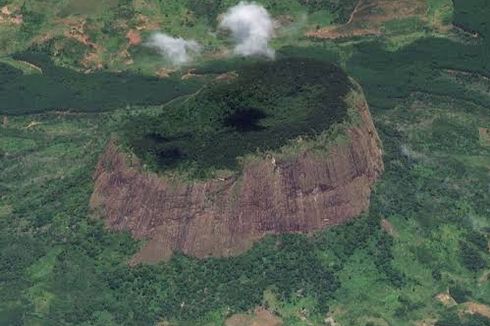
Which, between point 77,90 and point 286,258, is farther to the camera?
point 77,90

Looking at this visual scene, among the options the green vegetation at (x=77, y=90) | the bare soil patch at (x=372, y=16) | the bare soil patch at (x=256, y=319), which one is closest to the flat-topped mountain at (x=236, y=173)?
the bare soil patch at (x=256, y=319)

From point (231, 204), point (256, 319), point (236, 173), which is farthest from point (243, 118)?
point (256, 319)

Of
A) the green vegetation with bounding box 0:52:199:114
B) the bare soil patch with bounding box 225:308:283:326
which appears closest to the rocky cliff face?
the bare soil patch with bounding box 225:308:283:326

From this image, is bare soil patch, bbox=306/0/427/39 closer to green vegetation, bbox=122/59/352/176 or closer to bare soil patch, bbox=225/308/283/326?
green vegetation, bbox=122/59/352/176

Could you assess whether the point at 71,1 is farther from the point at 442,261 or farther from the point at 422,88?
the point at 442,261

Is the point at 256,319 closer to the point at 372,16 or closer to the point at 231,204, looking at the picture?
the point at 231,204
